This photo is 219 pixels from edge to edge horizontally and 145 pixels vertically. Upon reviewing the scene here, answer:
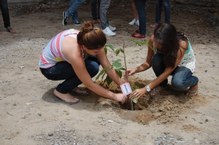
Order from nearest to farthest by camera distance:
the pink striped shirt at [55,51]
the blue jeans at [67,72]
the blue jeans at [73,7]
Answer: the pink striped shirt at [55,51] → the blue jeans at [67,72] → the blue jeans at [73,7]

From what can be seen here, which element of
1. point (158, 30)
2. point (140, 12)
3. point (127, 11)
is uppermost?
point (158, 30)

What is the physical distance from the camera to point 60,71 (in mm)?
3312

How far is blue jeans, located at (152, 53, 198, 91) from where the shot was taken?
341 cm

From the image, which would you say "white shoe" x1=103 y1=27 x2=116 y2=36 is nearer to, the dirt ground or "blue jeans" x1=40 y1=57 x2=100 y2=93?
the dirt ground

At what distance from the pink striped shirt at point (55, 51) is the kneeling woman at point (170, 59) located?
66 cm

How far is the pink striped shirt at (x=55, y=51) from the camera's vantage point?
319 cm

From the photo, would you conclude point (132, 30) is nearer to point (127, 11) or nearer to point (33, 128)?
point (127, 11)

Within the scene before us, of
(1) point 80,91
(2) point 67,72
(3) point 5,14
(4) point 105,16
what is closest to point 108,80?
(1) point 80,91

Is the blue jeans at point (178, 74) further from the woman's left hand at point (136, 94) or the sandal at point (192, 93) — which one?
the woman's left hand at point (136, 94)

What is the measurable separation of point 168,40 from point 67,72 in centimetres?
93

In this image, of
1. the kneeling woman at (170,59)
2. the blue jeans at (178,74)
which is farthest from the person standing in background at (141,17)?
the blue jeans at (178,74)

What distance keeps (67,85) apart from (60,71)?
0.52ft

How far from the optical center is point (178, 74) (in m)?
3.43

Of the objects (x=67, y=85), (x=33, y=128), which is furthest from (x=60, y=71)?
(x=33, y=128)
